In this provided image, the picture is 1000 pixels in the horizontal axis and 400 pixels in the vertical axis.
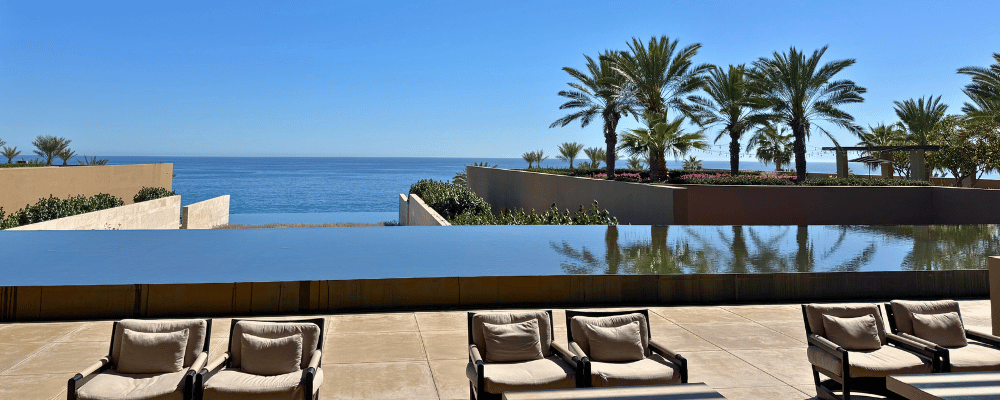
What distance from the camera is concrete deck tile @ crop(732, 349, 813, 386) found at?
4.86 meters

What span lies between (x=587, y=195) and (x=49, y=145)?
3698cm

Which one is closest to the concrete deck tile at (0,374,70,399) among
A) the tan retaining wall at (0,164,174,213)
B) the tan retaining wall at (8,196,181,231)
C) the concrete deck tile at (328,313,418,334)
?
the concrete deck tile at (328,313,418,334)

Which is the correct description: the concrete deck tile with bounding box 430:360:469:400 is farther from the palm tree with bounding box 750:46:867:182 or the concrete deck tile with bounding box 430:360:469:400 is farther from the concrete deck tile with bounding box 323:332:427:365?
the palm tree with bounding box 750:46:867:182

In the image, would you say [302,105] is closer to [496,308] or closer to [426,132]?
[426,132]

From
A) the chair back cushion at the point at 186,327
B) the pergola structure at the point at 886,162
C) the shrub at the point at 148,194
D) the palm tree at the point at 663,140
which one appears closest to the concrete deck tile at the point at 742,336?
the chair back cushion at the point at 186,327

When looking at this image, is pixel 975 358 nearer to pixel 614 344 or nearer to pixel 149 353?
pixel 614 344

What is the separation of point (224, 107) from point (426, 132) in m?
37.8

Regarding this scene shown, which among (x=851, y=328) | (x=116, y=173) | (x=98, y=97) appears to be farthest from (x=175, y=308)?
(x=98, y=97)

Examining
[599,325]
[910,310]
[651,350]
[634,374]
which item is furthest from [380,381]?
[910,310]

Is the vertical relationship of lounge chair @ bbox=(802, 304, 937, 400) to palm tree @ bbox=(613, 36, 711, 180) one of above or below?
below

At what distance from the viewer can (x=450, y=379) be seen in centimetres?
484

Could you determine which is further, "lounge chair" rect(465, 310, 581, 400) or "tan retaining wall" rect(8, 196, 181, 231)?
"tan retaining wall" rect(8, 196, 181, 231)

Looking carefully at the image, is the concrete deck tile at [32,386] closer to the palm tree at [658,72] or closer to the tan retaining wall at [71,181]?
the tan retaining wall at [71,181]

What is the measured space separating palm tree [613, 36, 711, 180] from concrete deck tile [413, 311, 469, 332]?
16417 mm
